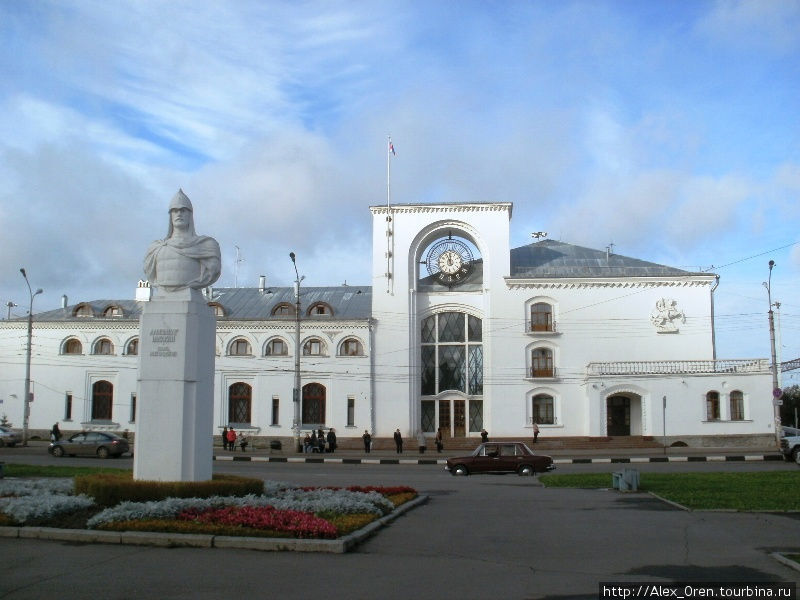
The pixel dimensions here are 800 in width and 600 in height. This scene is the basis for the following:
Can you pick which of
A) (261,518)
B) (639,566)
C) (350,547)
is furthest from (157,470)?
(639,566)

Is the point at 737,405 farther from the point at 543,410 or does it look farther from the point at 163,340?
the point at 163,340

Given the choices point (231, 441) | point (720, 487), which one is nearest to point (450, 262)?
point (231, 441)

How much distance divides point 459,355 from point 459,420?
3810 millimetres

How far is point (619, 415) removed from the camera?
44688mm

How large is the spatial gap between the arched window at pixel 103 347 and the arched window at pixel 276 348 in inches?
388

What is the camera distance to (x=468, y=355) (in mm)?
45938

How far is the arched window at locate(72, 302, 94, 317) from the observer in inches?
1934

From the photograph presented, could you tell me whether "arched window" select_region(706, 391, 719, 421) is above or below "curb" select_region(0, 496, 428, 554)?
above

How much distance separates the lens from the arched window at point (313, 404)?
46.4 metres

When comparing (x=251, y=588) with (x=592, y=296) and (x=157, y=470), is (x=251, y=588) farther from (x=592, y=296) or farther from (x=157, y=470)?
(x=592, y=296)

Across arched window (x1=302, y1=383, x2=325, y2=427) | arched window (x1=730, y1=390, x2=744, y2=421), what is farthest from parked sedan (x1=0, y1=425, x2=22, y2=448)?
arched window (x1=730, y1=390, x2=744, y2=421)

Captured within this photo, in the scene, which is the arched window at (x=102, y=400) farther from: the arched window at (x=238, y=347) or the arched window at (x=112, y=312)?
the arched window at (x=238, y=347)

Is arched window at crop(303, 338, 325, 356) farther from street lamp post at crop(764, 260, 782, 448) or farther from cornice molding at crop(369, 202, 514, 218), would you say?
street lamp post at crop(764, 260, 782, 448)

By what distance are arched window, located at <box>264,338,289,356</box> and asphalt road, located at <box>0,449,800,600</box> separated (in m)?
33.5
